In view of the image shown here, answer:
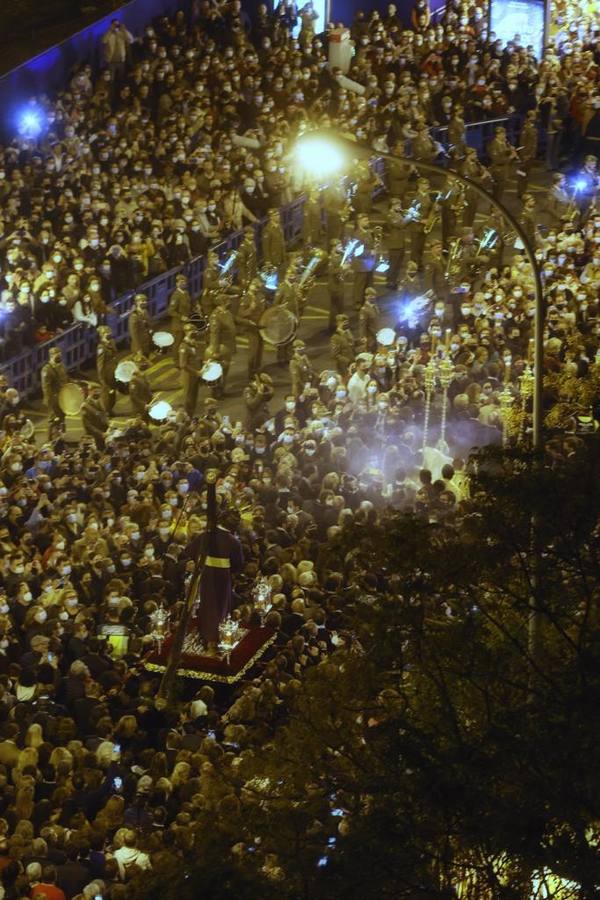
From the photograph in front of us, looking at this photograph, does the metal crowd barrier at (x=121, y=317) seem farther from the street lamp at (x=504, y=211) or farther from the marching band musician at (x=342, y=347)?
the street lamp at (x=504, y=211)

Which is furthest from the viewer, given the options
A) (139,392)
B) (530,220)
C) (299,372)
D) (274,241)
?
(274,241)

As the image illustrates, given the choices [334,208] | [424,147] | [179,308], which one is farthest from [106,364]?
[424,147]

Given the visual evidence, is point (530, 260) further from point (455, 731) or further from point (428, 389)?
point (428, 389)

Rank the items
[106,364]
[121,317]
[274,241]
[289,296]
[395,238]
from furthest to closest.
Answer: [395,238] → [274,241] → [121,317] → [289,296] → [106,364]

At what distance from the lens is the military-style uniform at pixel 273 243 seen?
1464 inches

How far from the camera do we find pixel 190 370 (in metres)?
33.2

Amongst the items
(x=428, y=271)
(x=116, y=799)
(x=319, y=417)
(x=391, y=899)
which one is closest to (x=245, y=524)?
(x=319, y=417)

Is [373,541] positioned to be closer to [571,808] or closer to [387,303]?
[571,808]

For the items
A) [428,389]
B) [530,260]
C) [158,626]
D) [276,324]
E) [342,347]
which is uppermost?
[276,324]

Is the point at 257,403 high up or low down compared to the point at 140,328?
down

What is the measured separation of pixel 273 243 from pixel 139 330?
165 inches

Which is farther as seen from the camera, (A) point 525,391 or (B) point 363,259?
(B) point 363,259

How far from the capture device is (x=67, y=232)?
3644 cm

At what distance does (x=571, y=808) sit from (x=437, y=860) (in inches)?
44.0
